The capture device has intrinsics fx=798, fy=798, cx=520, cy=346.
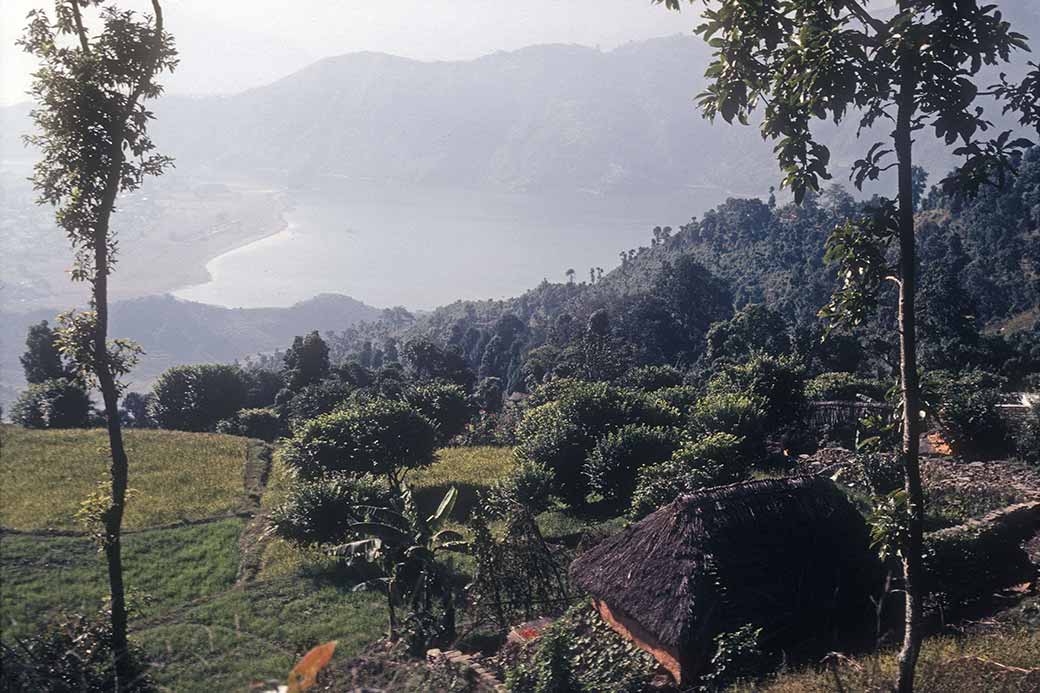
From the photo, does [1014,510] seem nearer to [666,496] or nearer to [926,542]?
[926,542]

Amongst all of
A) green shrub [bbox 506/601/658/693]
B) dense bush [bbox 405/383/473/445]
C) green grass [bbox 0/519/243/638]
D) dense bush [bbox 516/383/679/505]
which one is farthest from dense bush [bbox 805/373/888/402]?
green grass [bbox 0/519/243/638]

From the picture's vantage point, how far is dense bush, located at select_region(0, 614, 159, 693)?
5.40m

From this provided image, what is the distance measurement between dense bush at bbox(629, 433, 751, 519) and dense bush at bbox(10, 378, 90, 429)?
22.3 meters

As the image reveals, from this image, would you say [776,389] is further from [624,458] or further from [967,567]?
[967,567]

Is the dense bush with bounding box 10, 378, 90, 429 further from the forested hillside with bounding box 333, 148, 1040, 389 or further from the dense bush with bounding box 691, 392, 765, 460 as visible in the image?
the forested hillside with bounding box 333, 148, 1040, 389

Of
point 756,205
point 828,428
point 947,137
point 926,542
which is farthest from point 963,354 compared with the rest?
point 756,205

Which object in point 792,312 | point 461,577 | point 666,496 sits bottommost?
point 461,577

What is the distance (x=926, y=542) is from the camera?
341 inches

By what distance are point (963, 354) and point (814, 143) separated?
1222 inches

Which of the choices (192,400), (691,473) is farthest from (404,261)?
(691,473)

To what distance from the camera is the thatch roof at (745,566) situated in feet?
26.8

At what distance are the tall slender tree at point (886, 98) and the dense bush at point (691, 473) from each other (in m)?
8.45

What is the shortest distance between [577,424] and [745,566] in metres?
10.1

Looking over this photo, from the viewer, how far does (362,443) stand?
19.5 meters
